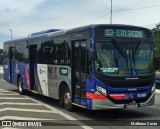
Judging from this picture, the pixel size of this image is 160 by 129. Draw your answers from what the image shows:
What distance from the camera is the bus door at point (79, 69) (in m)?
11.3

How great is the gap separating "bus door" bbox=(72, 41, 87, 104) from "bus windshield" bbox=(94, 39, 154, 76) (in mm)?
767

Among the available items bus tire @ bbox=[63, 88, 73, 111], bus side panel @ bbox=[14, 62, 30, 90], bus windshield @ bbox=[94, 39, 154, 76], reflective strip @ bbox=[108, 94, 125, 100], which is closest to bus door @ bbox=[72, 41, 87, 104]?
bus tire @ bbox=[63, 88, 73, 111]

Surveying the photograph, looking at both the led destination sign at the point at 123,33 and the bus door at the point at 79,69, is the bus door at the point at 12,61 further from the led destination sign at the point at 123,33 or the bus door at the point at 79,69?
the led destination sign at the point at 123,33

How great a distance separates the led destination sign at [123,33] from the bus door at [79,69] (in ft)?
2.70

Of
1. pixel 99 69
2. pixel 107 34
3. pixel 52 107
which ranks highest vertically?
pixel 107 34

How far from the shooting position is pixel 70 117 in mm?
11297

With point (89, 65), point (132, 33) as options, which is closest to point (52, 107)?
point (89, 65)

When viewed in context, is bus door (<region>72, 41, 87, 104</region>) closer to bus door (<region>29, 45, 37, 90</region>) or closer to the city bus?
the city bus

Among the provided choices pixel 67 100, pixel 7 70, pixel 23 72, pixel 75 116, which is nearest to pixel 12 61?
pixel 7 70

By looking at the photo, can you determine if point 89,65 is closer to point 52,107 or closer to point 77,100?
point 77,100

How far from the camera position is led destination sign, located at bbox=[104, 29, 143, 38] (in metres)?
10.9

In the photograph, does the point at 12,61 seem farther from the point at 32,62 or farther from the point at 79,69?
the point at 79,69

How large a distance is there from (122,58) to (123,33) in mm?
844

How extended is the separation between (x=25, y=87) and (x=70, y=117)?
7234 mm
